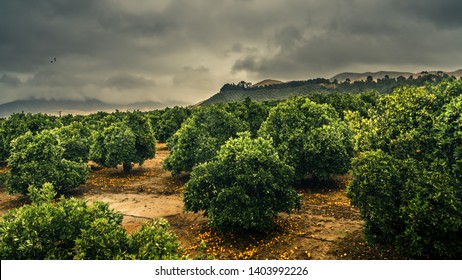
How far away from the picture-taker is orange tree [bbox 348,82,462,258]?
11.6 metres

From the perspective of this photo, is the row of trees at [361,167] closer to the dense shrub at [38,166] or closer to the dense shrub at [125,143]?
the dense shrub at [38,166]

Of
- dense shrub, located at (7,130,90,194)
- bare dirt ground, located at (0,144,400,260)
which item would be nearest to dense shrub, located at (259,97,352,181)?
bare dirt ground, located at (0,144,400,260)

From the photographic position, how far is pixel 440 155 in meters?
13.6

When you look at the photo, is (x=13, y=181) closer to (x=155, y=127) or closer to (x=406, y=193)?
(x=406, y=193)

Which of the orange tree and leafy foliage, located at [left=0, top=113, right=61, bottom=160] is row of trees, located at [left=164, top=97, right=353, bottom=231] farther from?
leafy foliage, located at [left=0, top=113, right=61, bottom=160]

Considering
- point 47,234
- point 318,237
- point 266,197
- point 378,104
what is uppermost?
point 378,104

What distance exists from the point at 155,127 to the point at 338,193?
47.4 m

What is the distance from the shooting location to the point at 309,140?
925 inches

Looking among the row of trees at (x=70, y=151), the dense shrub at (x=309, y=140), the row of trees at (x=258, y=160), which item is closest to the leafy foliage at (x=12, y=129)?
the row of trees at (x=70, y=151)

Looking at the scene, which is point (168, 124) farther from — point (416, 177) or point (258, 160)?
point (416, 177)

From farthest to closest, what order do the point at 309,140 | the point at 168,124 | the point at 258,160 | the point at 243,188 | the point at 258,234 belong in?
the point at 168,124 < the point at 309,140 < the point at 258,234 < the point at 258,160 < the point at 243,188

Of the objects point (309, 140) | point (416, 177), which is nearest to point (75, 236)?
point (416, 177)

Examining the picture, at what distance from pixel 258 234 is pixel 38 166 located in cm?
1781

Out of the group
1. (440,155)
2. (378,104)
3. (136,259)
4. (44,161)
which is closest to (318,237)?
(440,155)
